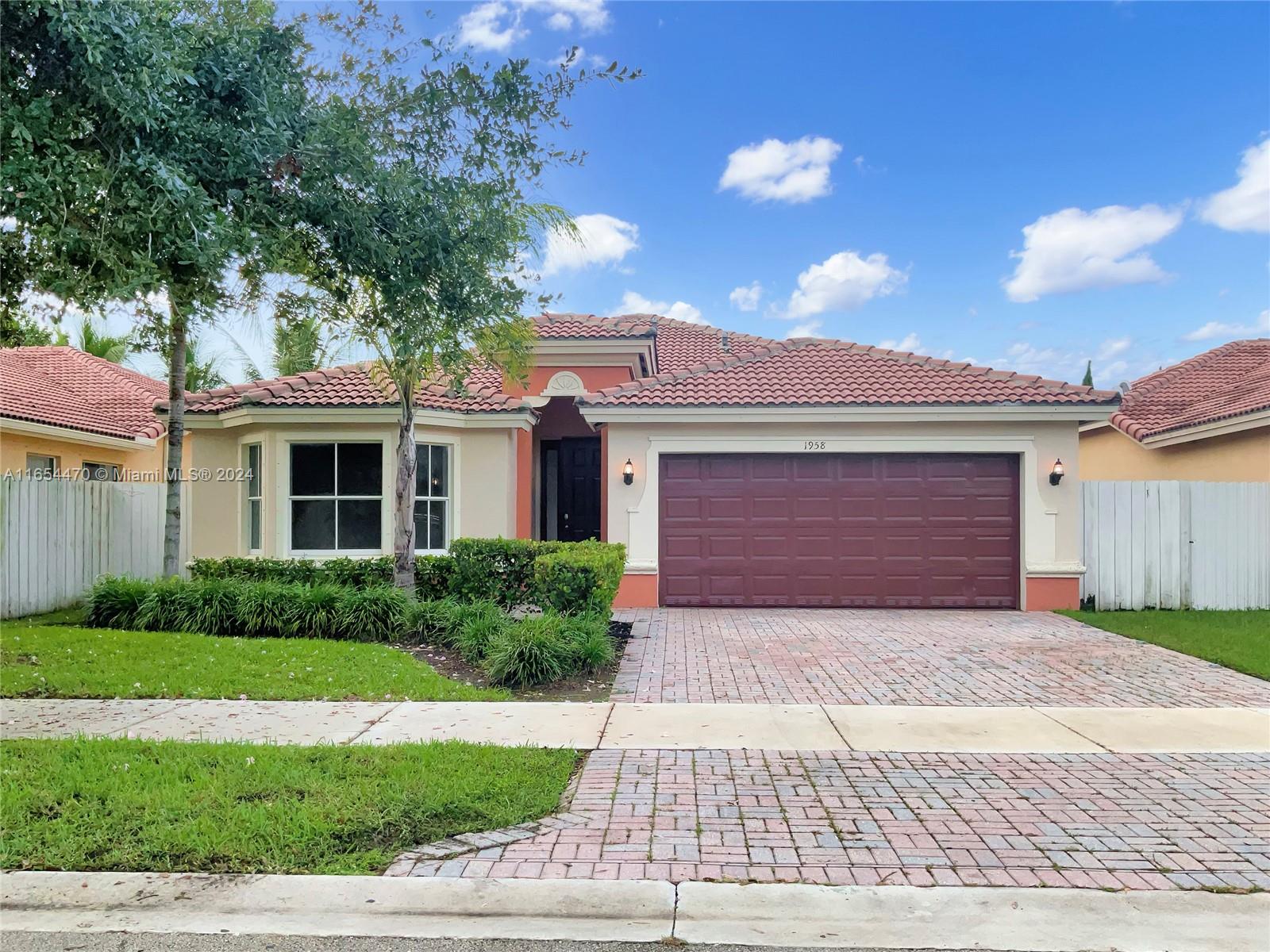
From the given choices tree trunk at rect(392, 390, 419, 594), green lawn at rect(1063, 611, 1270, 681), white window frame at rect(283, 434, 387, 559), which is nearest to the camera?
green lawn at rect(1063, 611, 1270, 681)

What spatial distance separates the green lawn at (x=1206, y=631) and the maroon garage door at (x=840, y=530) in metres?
1.73

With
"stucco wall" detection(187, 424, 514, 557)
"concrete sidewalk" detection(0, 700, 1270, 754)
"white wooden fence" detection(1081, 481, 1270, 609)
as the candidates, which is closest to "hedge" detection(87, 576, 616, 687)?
"concrete sidewalk" detection(0, 700, 1270, 754)

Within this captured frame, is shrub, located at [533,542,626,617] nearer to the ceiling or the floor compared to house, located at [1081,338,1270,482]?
nearer to the floor

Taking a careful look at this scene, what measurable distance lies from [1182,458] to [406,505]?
15.8m

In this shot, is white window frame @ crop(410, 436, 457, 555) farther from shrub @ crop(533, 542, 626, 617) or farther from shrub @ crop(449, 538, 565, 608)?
shrub @ crop(533, 542, 626, 617)

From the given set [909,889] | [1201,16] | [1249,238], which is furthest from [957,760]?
[1249,238]

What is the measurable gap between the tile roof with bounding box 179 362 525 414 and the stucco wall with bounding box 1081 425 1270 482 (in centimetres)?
1328

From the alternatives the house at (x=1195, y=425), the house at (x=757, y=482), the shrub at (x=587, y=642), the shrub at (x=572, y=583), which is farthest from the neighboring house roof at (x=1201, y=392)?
the shrub at (x=587, y=642)

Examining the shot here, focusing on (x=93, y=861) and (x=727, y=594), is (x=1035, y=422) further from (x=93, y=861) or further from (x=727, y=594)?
(x=93, y=861)

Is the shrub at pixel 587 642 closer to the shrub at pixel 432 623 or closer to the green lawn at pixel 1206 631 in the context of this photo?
the shrub at pixel 432 623

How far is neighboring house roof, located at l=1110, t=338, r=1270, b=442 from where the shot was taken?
51.0 feet

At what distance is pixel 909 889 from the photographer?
3701mm

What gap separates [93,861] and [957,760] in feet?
17.0

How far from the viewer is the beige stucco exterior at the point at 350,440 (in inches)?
530
